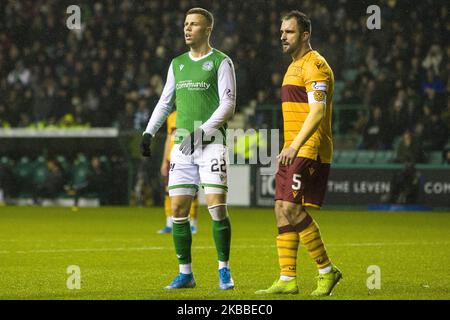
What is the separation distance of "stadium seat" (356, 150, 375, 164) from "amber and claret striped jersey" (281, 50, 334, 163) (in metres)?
15.7

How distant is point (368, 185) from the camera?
23.0 meters

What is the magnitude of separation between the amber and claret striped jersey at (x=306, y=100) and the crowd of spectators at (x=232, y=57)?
49.8 ft

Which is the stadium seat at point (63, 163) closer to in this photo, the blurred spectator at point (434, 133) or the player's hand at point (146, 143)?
the blurred spectator at point (434, 133)

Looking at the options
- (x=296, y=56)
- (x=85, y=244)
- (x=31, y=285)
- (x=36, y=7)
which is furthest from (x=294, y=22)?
(x=36, y=7)

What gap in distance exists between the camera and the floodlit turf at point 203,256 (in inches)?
338

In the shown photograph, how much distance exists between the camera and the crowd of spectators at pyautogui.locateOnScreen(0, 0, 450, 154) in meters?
24.4

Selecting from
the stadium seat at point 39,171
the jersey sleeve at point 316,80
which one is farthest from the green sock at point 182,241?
the stadium seat at point 39,171

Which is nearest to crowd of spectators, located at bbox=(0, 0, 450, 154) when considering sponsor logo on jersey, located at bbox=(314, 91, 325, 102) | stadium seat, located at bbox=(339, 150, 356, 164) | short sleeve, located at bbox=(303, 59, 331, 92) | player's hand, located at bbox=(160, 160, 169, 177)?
stadium seat, located at bbox=(339, 150, 356, 164)

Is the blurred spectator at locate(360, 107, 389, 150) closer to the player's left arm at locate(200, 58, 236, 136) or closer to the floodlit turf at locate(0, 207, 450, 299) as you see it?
the floodlit turf at locate(0, 207, 450, 299)

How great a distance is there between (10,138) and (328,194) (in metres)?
8.66

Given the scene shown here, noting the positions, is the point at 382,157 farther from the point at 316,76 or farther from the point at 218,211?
the point at 316,76

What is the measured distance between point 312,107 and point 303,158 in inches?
16.3

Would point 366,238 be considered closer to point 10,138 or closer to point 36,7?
point 10,138

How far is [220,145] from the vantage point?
8711mm
